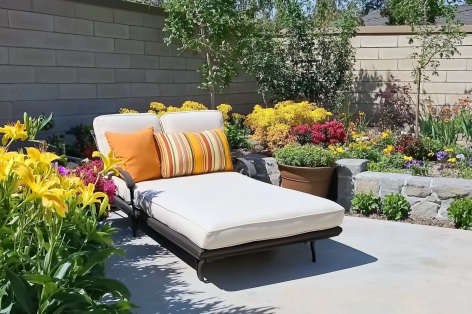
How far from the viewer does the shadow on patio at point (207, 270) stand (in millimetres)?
3234

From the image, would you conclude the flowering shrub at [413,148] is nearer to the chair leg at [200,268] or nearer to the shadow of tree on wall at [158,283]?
the shadow of tree on wall at [158,283]

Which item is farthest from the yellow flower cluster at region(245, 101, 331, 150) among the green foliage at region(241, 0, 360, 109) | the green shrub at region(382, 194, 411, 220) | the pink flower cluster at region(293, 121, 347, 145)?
the green shrub at region(382, 194, 411, 220)

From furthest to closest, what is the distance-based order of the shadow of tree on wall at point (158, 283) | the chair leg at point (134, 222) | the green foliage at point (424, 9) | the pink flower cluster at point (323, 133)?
the green foliage at point (424, 9), the pink flower cluster at point (323, 133), the chair leg at point (134, 222), the shadow of tree on wall at point (158, 283)

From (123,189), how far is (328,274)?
2075mm

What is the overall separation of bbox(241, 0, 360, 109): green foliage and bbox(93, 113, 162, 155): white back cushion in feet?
→ 10.7

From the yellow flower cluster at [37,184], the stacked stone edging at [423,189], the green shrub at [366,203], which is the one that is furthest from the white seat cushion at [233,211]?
the yellow flower cluster at [37,184]

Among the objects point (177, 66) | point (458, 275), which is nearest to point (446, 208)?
point (458, 275)

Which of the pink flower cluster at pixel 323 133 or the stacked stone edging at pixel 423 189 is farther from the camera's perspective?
the pink flower cluster at pixel 323 133

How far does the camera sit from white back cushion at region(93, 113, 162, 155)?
195 inches

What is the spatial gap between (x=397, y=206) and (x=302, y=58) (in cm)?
392

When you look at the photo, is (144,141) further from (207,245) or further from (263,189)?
(207,245)

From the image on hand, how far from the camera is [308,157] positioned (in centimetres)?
536

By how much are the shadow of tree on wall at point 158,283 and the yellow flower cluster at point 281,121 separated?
2.45m

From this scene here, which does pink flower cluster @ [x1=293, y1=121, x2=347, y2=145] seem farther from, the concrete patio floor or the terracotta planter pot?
the concrete patio floor
